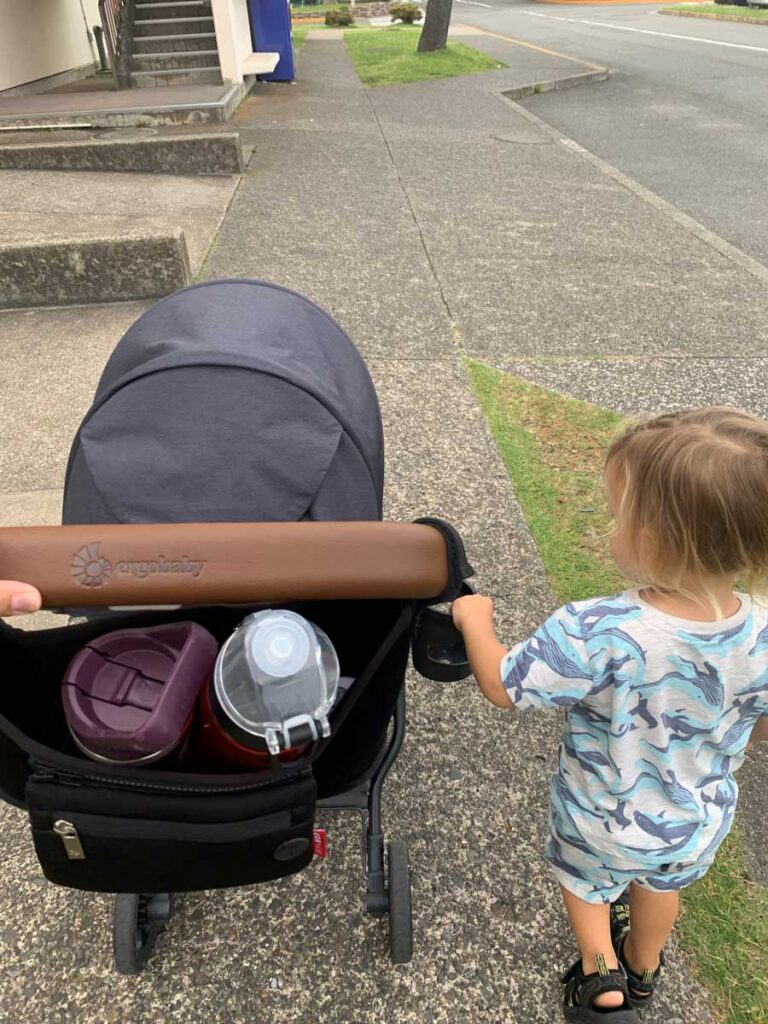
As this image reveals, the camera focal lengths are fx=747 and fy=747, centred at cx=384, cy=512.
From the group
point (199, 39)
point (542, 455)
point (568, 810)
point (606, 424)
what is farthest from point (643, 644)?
point (199, 39)

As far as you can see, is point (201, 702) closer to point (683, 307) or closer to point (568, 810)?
point (568, 810)

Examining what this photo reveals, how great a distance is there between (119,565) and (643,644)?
808 mm

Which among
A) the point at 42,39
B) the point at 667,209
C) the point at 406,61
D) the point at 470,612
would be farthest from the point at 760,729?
the point at 406,61

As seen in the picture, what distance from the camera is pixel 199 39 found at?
9.99 metres

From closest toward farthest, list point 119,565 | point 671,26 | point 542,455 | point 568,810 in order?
point 119,565, point 568,810, point 542,455, point 671,26

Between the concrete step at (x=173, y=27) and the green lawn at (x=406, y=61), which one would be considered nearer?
the concrete step at (x=173, y=27)

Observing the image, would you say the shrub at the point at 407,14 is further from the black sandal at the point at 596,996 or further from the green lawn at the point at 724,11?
the black sandal at the point at 596,996

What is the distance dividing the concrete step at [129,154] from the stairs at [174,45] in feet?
11.8

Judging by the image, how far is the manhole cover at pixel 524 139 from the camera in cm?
877

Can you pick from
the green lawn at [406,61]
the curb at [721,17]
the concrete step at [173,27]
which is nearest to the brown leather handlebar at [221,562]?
the concrete step at [173,27]

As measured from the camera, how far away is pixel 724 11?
27.1m

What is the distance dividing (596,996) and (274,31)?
530 inches

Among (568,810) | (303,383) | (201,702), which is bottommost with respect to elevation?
(568,810)

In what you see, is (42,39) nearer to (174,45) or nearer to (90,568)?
(174,45)
